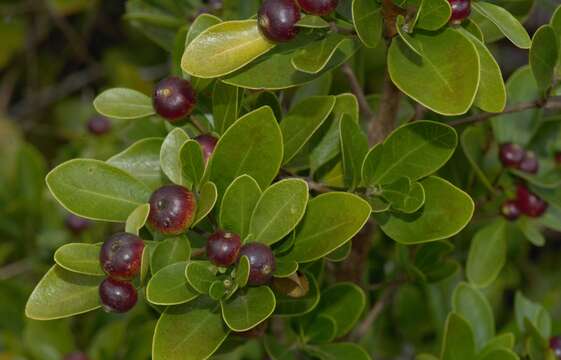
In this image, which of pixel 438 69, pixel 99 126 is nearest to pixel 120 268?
pixel 438 69

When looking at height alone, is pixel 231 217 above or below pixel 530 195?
above

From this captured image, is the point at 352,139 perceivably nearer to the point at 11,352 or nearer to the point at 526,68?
the point at 526,68

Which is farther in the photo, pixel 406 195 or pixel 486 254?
pixel 486 254

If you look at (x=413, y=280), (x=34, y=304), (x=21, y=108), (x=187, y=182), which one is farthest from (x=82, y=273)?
(x=21, y=108)

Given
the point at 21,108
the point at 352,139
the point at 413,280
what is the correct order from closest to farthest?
the point at 352,139
the point at 413,280
the point at 21,108

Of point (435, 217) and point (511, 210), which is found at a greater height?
point (435, 217)

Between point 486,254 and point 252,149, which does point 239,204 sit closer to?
point 252,149
